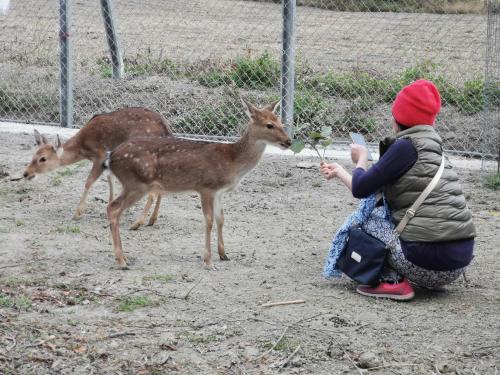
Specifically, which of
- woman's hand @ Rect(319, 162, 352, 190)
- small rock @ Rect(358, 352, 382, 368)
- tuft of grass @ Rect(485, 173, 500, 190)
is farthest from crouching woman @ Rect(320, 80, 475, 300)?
tuft of grass @ Rect(485, 173, 500, 190)

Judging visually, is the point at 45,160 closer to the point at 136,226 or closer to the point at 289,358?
the point at 136,226

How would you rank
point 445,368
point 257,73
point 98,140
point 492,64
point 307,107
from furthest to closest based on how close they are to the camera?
point 257,73
point 307,107
point 492,64
point 98,140
point 445,368

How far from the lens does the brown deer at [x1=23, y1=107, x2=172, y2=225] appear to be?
816cm

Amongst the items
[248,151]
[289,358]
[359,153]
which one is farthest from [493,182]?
[289,358]

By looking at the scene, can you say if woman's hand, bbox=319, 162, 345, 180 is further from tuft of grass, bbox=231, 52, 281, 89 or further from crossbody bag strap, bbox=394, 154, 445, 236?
tuft of grass, bbox=231, 52, 281, 89

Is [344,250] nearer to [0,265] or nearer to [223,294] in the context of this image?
[223,294]

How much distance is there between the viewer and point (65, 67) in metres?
10.9

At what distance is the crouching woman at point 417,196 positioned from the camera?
5930 mm

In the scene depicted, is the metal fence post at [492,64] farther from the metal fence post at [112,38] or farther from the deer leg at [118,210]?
the metal fence post at [112,38]

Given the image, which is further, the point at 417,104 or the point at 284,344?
the point at 417,104

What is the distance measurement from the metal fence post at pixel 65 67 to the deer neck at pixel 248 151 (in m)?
4.32

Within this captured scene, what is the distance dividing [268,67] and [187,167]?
189 inches

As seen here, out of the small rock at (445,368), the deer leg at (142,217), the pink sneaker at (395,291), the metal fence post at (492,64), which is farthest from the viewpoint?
the metal fence post at (492,64)

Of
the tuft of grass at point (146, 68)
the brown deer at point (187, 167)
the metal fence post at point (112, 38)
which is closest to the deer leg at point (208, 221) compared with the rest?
the brown deer at point (187, 167)
